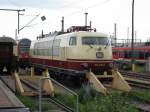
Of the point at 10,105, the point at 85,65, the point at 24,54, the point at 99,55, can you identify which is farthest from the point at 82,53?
Answer: the point at 24,54

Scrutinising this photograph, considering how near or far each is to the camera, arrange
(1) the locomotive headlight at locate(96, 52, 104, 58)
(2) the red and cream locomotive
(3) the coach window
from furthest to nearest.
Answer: (3) the coach window, (1) the locomotive headlight at locate(96, 52, 104, 58), (2) the red and cream locomotive

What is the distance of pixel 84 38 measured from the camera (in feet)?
84.9

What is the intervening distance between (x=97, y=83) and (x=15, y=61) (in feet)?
41.1

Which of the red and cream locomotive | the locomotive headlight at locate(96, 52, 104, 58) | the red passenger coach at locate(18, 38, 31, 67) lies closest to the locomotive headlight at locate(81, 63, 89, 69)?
the red and cream locomotive

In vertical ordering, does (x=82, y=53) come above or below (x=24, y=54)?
above

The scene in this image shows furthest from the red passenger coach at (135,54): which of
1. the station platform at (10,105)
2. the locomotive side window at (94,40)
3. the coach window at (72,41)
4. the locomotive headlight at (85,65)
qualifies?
the station platform at (10,105)

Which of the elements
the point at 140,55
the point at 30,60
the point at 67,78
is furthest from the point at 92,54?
the point at 140,55

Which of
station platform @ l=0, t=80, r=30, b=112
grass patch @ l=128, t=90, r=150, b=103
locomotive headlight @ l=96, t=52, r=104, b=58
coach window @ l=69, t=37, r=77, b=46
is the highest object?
coach window @ l=69, t=37, r=77, b=46

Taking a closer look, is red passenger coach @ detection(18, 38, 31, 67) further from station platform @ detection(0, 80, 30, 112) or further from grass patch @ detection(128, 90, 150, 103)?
station platform @ detection(0, 80, 30, 112)

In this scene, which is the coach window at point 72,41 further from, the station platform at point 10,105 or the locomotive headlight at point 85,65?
the station platform at point 10,105

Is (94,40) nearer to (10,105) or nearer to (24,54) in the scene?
(10,105)

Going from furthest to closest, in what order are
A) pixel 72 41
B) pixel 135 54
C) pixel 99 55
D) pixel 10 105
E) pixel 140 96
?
1. pixel 135 54
2. pixel 72 41
3. pixel 99 55
4. pixel 140 96
5. pixel 10 105

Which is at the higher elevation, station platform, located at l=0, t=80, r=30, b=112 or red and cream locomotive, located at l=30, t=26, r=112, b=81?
red and cream locomotive, located at l=30, t=26, r=112, b=81

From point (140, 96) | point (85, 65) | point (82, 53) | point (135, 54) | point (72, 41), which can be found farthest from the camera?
point (135, 54)
